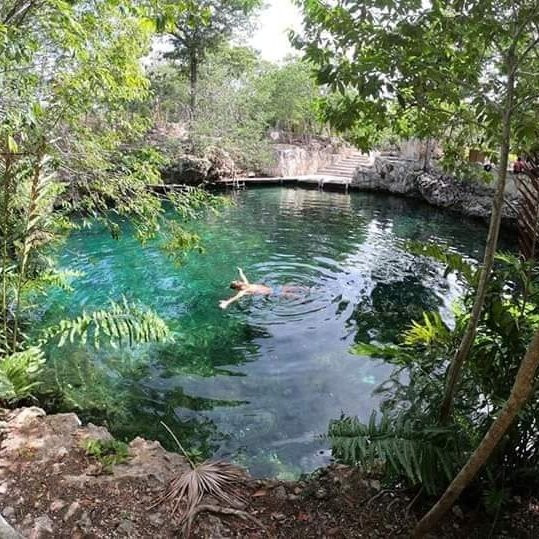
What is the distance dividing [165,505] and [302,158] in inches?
906

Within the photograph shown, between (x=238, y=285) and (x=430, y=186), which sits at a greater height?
(x=430, y=186)

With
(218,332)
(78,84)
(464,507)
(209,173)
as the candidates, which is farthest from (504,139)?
(209,173)

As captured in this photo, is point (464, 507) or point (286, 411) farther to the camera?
point (286, 411)

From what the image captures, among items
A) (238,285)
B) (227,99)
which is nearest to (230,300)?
(238,285)

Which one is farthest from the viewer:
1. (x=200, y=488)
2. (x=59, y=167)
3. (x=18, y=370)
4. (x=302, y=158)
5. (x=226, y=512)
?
(x=302, y=158)

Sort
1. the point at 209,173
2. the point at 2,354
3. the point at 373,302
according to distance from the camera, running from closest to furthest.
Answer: the point at 2,354, the point at 373,302, the point at 209,173

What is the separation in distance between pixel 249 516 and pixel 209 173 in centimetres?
1812

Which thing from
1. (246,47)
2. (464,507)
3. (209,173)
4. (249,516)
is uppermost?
(246,47)

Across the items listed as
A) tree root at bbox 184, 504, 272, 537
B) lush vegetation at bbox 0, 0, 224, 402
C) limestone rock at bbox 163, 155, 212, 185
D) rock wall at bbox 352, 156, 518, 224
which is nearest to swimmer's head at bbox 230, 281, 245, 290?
lush vegetation at bbox 0, 0, 224, 402

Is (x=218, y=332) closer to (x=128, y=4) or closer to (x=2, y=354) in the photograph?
(x=2, y=354)

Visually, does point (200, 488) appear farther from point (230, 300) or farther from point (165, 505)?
point (230, 300)

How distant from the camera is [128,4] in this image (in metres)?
2.72

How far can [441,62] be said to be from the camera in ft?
7.77

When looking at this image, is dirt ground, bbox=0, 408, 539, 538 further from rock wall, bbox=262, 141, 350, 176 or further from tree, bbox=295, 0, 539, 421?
rock wall, bbox=262, 141, 350, 176
